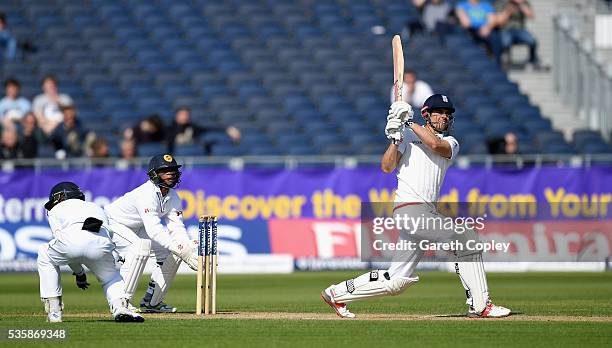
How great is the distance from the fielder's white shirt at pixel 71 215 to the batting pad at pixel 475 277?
3616 millimetres

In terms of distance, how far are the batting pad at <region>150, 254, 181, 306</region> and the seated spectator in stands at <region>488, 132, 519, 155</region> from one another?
11.1 m

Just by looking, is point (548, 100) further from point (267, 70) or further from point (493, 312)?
point (493, 312)

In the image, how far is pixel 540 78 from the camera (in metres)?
29.8

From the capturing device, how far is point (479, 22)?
29828 mm

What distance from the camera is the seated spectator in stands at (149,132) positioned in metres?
24.5

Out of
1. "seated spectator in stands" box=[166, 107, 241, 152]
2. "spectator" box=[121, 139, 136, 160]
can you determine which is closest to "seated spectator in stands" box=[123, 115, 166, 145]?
"seated spectator in stands" box=[166, 107, 241, 152]

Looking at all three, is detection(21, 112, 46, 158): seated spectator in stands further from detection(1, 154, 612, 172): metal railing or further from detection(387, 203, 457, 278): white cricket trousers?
detection(387, 203, 457, 278): white cricket trousers

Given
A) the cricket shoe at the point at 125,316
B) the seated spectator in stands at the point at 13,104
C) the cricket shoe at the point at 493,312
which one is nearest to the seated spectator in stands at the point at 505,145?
the seated spectator in stands at the point at 13,104

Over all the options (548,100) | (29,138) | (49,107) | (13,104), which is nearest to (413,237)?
(29,138)

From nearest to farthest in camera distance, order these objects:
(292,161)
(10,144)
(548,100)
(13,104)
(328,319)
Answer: (328,319) < (292,161) < (10,144) < (13,104) < (548,100)

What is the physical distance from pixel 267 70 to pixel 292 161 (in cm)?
548

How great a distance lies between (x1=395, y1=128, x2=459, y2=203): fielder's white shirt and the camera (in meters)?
12.9

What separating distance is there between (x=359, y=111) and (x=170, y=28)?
5304 millimetres

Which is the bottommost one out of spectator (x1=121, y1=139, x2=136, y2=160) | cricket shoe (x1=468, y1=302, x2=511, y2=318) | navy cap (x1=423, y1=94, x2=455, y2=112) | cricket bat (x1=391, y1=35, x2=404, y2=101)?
cricket shoe (x1=468, y1=302, x2=511, y2=318)
